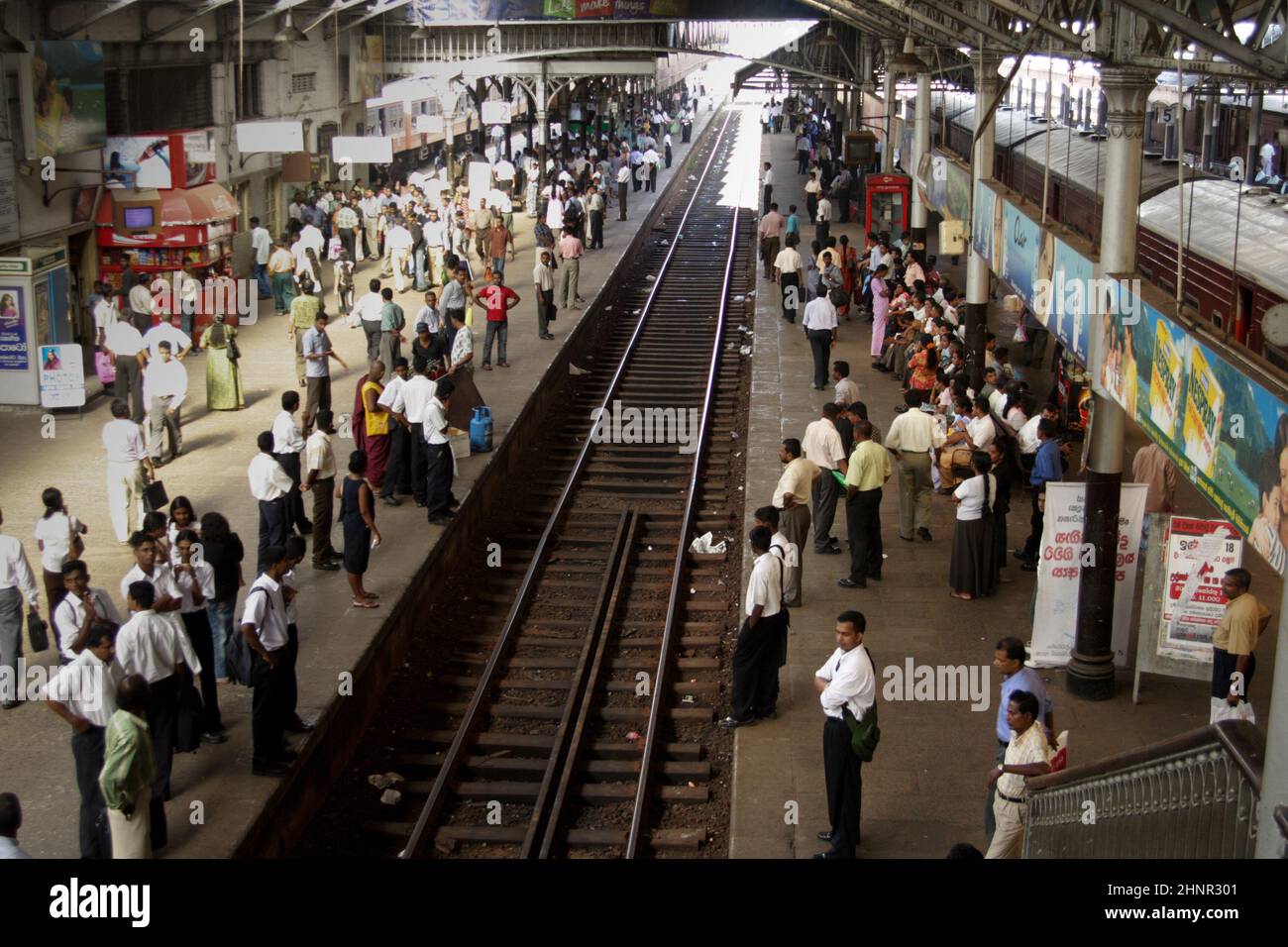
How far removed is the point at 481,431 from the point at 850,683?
31.5 ft

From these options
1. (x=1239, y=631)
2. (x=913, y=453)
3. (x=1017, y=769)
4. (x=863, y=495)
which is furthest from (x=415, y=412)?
(x=1017, y=769)

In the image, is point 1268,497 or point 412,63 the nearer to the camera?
point 1268,497

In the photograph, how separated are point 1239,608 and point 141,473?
8848mm

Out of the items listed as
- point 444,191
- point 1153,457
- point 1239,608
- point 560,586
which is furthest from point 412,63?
point 1239,608

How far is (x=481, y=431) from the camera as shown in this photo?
17.6 metres

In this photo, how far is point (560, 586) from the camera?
15.0 m

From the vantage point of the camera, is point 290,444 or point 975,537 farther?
point 290,444

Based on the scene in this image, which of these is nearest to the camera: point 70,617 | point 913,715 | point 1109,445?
point 70,617

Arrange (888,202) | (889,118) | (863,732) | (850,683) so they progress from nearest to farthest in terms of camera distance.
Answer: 1. (850,683)
2. (863,732)
3. (888,202)
4. (889,118)

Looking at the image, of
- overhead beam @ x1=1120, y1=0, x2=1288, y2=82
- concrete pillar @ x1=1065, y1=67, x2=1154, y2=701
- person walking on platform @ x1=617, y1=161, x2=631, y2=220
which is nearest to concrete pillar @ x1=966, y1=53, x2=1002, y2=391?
concrete pillar @ x1=1065, y1=67, x2=1154, y2=701

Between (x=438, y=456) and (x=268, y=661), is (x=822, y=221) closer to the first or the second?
(x=438, y=456)

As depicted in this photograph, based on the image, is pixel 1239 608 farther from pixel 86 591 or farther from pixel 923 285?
pixel 923 285

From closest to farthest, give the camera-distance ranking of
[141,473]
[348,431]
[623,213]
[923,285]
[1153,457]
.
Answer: [1153,457] → [141,473] → [348,431] → [923,285] → [623,213]

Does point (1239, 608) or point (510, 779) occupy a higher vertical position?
point (1239, 608)
